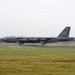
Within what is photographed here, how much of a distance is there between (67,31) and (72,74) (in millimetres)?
78445

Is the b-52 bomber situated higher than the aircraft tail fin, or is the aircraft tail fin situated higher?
the aircraft tail fin

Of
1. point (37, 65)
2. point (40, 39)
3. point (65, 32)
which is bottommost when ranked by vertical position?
point (37, 65)

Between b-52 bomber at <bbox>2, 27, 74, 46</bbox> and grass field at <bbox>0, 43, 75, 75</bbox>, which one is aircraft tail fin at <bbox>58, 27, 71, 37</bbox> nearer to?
b-52 bomber at <bbox>2, 27, 74, 46</bbox>

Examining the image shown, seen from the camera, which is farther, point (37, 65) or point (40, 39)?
point (40, 39)

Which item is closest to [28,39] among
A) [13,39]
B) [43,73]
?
[13,39]

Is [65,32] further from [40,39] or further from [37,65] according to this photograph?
[37,65]

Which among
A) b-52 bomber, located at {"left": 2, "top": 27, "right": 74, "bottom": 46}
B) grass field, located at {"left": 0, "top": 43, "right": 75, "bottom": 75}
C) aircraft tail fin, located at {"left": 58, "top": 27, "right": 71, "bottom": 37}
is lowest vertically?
grass field, located at {"left": 0, "top": 43, "right": 75, "bottom": 75}

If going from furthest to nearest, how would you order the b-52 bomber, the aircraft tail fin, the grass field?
1. the aircraft tail fin
2. the b-52 bomber
3. the grass field

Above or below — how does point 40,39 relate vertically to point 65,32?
below

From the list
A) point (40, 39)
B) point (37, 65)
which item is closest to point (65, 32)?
point (40, 39)

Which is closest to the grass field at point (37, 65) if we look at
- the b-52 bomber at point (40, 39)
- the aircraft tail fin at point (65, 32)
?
the b-52 bomber at point (40, 39)

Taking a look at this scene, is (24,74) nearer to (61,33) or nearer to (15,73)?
(15,73)

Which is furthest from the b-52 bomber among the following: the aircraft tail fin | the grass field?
the grass field

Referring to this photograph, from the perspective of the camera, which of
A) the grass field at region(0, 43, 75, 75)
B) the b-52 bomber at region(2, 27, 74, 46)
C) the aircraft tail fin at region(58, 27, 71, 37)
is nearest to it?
the grass field at region(0, 43, 75, 75)
